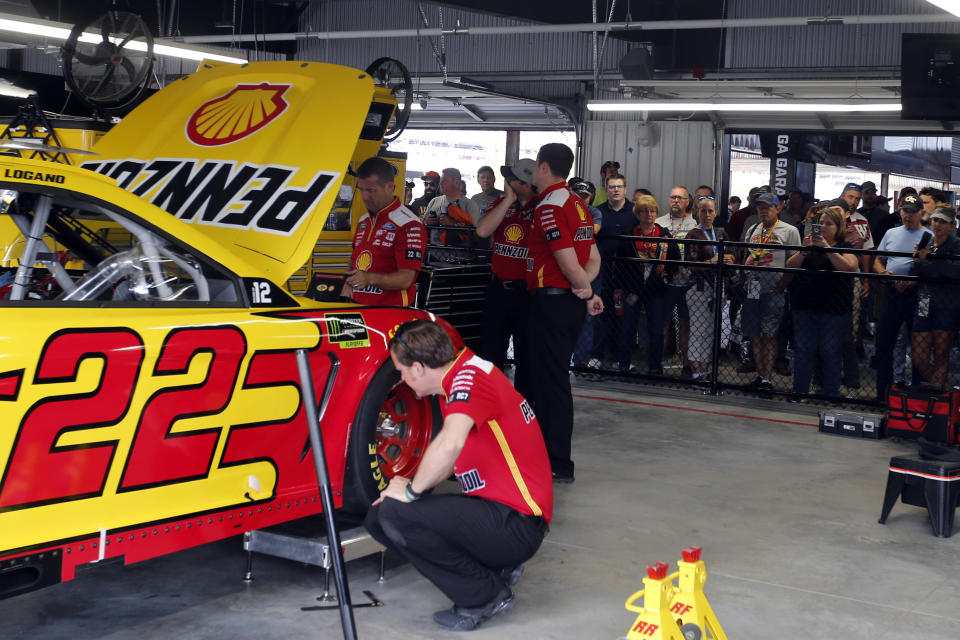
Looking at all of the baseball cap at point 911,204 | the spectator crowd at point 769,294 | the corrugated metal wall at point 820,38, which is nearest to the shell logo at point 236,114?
the spectator crowd at point 769,294

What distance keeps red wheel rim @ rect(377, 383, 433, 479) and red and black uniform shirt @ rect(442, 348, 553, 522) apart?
0.90m

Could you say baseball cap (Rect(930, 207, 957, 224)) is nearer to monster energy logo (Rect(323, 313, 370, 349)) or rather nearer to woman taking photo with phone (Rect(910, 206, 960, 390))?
woman taking photo with phone (Rect(910, 206, 960, 390))

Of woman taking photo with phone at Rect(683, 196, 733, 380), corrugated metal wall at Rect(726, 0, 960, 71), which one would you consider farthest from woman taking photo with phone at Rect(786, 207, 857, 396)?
corrugated metal wall at Rect(726, 0, 960, 71)

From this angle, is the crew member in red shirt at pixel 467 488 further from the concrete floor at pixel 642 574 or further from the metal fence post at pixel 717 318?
the metal fence post at pixel 717 318

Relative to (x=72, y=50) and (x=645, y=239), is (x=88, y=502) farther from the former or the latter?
(x=645, y=239)

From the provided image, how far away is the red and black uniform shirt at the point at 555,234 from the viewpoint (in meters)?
5.80

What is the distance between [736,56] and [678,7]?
5.38 ft

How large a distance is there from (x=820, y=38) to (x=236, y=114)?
39.5 feet

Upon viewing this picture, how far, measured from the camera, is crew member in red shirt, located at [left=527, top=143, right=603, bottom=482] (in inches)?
232

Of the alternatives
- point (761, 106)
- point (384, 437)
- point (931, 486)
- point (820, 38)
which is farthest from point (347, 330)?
point (820, 38)

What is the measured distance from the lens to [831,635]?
405cm

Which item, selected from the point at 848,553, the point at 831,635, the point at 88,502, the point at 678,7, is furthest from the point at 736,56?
the point at 88,502

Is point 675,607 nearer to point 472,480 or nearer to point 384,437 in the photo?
point 472,480

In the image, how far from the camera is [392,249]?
18.3 feet
